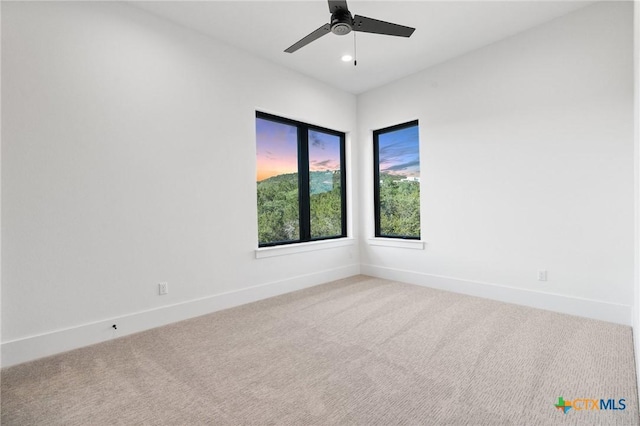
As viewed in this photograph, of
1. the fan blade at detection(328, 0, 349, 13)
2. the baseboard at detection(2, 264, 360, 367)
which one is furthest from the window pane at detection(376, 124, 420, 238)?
the fan blade at detection(328, 0, 349, 13)

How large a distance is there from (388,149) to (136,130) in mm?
3468

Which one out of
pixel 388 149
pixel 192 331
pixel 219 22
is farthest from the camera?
pixel 388 149

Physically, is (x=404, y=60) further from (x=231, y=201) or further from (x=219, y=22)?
(x=231, y=201)

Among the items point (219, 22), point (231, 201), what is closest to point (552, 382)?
point (231, 201)

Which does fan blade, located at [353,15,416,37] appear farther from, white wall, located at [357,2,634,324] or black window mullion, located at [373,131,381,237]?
black window mullion, located at [373,131,381,237]

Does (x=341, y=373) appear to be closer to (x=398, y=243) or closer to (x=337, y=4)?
(x=337, y=4)

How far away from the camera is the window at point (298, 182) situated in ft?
13.1

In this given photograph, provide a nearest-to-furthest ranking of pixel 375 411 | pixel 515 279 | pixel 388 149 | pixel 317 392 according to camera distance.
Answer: pixel 375 411 → pixel 317 392 → pixel 515 279 → pixel 388 149

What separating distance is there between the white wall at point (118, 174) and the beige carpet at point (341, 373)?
1.14ft

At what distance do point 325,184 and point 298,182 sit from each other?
54cm

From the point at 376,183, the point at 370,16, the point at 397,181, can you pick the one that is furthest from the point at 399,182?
the point at 370,16

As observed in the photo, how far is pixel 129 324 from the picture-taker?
2.77m

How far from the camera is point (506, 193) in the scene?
11.4 feet

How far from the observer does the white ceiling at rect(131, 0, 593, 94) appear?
286 cm
